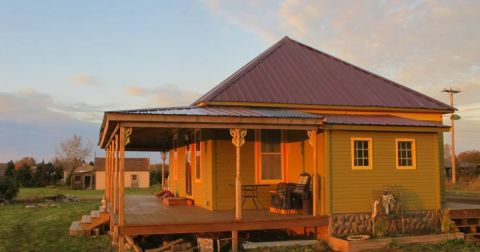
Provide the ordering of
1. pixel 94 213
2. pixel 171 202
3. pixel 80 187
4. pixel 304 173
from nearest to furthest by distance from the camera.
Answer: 1. pixel 304 173
2. pixel 171 202
3. pixel 94 213
4. pixel 80 187

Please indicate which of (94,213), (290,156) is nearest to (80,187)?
(94,213)

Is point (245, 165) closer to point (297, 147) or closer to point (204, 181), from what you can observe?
point (204, 181)

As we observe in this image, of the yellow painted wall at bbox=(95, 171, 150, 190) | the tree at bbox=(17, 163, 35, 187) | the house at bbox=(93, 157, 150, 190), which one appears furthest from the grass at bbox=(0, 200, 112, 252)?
the tree at bbox=(17, 163, 35, 187)

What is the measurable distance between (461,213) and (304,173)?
15.3ft

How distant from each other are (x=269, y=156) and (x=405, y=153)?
12.2 ft

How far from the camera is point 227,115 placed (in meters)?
11.2

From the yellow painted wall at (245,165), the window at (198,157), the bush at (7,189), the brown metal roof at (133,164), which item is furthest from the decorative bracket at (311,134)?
the brown metal roof at (133,164)

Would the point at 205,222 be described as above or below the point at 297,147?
below

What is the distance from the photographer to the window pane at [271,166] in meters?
13.9

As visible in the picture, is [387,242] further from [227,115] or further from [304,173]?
[227,115]

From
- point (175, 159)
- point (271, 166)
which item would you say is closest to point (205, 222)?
point (271, 166)

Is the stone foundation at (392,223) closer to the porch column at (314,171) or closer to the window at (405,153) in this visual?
the porch column at (314,171)

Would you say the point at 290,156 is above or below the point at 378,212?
above

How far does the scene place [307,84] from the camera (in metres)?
15.1
